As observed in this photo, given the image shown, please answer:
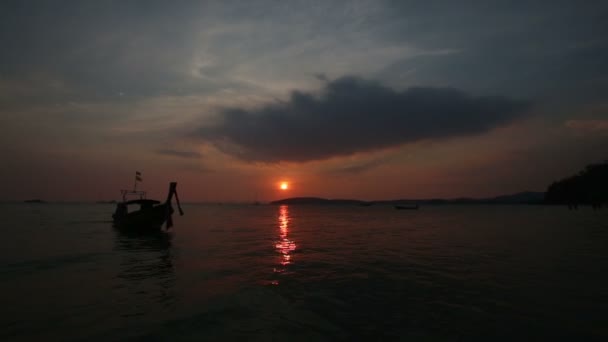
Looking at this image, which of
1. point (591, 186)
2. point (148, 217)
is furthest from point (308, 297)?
point (591, 186)

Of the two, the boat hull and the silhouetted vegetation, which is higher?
the silhouetted vegetation

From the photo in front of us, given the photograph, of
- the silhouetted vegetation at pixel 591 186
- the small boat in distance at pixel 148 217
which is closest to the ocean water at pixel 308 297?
the small boat in distance at pixel 148 217

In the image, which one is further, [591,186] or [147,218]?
[591,186]

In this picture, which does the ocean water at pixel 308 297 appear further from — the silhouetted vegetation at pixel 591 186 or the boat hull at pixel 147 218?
the silhouetted vegetation at pixel 591 186

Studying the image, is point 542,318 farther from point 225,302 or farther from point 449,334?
point 225,302

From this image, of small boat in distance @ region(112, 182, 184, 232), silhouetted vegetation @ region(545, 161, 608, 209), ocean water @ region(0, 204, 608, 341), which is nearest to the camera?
ocean water @ region(0, 204, 608, 341)

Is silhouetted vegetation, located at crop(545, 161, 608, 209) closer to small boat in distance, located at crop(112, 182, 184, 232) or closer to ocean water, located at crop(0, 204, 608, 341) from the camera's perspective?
ocean water, located at crop(0, 204, 608, 341)

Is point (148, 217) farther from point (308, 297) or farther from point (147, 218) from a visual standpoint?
Result: point (308, 297)

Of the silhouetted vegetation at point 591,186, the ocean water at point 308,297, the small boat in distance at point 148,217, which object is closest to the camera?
the ocean water at point 308,297

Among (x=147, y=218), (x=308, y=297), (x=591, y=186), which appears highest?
(x=591, y=186)

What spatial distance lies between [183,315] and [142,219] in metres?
31.5

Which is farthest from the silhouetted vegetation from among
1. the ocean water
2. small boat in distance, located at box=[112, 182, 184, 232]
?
small boat in distance, located at box=[112, 182, 184, 232]

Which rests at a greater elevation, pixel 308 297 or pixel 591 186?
pixel 591 186

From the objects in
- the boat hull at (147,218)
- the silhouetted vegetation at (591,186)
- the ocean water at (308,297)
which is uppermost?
the silhouetted vegetation at (591,186)
